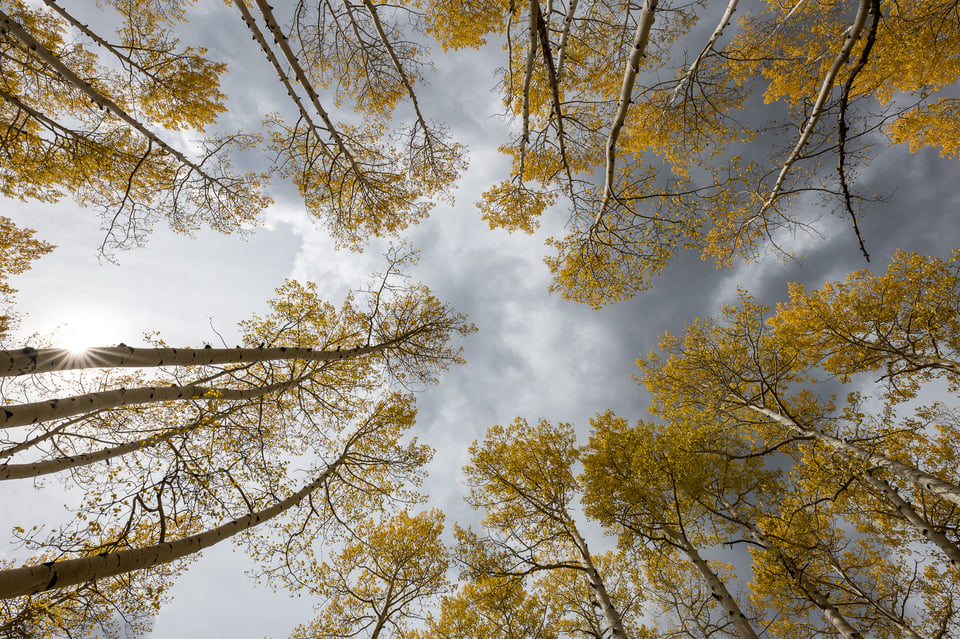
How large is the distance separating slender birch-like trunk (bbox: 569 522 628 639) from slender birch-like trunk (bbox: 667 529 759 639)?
1.68 m

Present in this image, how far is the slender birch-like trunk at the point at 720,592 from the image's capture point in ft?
15.5

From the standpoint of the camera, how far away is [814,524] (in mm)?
7656

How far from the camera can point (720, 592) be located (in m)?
5.20

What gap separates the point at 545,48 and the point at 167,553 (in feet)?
19.6

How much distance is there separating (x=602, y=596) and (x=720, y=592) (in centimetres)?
198

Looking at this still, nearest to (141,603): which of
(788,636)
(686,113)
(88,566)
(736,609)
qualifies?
(88,566)

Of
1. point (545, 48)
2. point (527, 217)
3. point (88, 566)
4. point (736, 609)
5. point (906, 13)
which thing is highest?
point (906, 13)

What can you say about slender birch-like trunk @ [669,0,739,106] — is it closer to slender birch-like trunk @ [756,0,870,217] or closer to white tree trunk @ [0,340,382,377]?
slender birch-like trunk @ [756,0,870,217]

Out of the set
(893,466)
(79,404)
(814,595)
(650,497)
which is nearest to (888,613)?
(814,595)

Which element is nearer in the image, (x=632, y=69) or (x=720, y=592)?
(x=632, y=69)

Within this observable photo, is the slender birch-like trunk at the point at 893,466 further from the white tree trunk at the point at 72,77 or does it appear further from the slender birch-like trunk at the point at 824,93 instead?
the white tree trunk at the point at 72,77

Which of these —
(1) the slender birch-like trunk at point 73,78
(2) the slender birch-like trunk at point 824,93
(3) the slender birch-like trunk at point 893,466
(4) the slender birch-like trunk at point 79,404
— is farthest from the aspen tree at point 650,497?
(1) the slender birch-like trunk at point 73,78

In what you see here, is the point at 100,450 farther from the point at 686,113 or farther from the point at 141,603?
the point at 686,113

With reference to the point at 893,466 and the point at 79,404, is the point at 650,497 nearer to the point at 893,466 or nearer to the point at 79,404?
the point at 893,466
